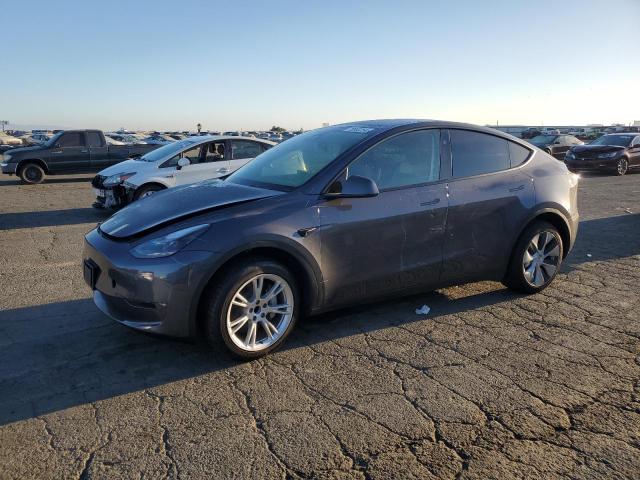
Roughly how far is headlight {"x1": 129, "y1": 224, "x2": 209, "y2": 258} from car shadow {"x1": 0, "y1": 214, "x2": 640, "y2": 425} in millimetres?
589

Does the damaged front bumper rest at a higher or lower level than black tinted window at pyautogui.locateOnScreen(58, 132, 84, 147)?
lower

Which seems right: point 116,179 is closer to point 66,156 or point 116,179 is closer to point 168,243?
point 168,243

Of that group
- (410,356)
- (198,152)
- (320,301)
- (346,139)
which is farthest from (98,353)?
(198,152)

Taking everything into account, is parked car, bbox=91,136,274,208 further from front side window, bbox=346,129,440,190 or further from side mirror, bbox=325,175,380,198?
side mirror, bbox=325,175,380,198

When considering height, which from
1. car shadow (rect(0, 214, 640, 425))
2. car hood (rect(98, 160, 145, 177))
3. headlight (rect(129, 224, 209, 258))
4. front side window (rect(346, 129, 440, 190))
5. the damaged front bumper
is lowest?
car shadow (rect(0, 214, 640, 425))

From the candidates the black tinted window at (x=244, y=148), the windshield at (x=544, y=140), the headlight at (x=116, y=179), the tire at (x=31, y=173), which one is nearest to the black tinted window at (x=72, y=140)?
the tire at (x=31, y=173)

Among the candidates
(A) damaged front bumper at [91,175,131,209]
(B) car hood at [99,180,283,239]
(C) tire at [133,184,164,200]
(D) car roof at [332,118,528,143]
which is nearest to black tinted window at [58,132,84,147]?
(A) damaged front bumper at [91,175,131,209]

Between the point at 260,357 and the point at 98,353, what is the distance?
119 centimetres

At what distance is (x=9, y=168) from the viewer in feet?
50.4

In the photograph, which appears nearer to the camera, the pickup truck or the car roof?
the car roof

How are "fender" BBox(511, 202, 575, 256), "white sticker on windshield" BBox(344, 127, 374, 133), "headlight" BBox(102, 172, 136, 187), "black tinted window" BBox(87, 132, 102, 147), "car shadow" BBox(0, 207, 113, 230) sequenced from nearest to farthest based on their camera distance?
1. "white sticker on windshield" BBox(344, 127, 374, 133)
2. "fender" BBox(511, 202, 575, 256)
3. "car shadow" BBox(0, 207, 113, 230)
4. "headlight" BBox(102, 172, 136, 187)
5. "black tinted window" BBox(87, 132, 102, 147)

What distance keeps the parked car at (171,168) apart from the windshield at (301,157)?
4655 millimetres

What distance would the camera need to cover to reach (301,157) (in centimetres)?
440

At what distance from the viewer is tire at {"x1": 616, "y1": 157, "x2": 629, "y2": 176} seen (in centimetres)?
1872
